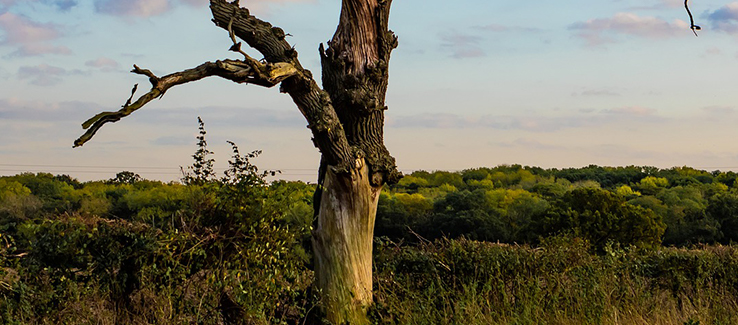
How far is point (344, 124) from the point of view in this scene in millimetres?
8266

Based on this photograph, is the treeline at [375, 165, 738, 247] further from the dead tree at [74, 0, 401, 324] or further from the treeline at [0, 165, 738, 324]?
A: the dead tree at [74, 0, 401, 324]

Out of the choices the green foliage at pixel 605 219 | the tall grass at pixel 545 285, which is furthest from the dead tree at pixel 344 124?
the green foliage at pixel 605 219

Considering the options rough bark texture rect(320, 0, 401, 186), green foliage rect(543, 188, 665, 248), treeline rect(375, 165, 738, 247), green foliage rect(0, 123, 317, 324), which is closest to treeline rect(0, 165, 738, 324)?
green foliage rect(0, 123, 317, 324)

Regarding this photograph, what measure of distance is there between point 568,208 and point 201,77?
19858mm

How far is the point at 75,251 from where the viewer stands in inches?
297

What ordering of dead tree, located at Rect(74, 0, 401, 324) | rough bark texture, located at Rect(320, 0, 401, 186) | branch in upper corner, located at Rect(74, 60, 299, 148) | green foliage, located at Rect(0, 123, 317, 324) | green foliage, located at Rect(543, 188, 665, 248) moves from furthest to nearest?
1. green foliage, located at Rect(543, 188, 665, 248)
2. rough bark texture, located at Rect(320, 0, 401, 186)
3. dead tree, located at Rect(74, 0, 401, 324)
4. green foliage, located at Rect(0, 123, 317, 324)
5. branch in upper corner, located at Rect(74, 60, 299, 148)

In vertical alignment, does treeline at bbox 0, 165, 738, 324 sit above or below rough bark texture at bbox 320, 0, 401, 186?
below

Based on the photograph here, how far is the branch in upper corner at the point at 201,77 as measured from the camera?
6367mm

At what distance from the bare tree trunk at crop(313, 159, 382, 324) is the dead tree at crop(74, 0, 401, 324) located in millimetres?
10

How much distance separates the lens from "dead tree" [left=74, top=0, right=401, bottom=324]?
308 inches

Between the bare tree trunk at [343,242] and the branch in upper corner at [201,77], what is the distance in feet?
3.88

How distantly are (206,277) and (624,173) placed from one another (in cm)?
5613

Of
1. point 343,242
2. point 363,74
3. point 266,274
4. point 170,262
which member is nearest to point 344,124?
point 363,74

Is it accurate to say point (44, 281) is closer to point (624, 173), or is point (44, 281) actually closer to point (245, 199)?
point (245, 199)
